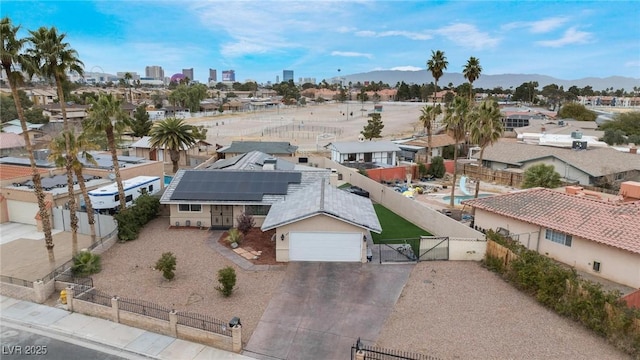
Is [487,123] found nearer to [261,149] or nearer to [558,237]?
[558,237]

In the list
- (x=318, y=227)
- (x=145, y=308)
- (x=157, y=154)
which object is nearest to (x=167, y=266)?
(x=145, y=308)

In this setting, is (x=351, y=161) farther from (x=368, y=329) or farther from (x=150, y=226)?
(x=368, y=329)

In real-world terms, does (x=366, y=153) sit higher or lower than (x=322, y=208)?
lower

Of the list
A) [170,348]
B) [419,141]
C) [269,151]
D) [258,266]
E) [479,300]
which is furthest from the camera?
[419,141]

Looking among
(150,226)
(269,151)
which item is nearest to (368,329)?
(150,226)

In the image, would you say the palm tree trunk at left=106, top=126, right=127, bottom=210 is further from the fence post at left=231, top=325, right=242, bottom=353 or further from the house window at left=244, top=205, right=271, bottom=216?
the fence post at left=231, top=325, right=242, bottom=353

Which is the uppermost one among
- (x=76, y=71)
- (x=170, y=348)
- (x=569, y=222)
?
(x=76, y=71)

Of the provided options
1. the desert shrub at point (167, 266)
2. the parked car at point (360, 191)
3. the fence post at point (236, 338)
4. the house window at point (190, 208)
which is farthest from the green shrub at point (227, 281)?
the parked car at point (360, 191)
